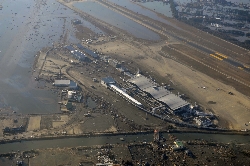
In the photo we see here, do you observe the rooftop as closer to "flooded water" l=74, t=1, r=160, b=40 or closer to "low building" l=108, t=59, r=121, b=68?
"low building" l=108, t=59, r=121, b=68

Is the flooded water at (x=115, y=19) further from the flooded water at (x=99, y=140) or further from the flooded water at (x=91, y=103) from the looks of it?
the flooded water at (x=99, y=140)

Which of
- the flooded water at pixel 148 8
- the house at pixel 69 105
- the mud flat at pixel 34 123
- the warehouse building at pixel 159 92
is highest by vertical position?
the flooded water at pixel 148 8

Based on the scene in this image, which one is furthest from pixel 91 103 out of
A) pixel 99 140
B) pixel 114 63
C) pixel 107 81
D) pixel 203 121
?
pixel 203 121

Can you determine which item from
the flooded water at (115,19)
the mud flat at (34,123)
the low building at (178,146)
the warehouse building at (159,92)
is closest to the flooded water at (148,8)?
the flooded water at (115,19)

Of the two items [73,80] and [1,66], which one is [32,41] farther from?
[73,80]

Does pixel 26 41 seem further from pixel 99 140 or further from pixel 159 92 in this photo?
pixel 99 140
